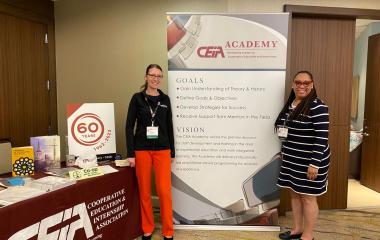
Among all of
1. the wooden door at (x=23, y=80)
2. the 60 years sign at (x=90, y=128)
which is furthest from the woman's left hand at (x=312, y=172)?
the wooden door at (x=23, y=80)

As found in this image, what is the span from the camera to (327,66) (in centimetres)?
316

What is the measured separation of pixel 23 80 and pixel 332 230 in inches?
136

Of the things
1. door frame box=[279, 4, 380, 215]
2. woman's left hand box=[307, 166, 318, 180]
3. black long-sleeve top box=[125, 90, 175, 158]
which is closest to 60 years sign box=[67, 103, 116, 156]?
black long-sleeve top box=[125, 90, 175, 158]

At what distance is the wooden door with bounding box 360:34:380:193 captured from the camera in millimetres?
3821

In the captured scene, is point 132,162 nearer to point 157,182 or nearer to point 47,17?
point 157,182

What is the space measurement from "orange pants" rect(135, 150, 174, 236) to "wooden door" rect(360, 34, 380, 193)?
2964 mm

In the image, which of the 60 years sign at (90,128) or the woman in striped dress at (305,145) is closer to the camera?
the woman in striped dress at (305,145)

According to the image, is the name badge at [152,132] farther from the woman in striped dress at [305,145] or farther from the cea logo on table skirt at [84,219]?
the woman in striped dress at [305,145]

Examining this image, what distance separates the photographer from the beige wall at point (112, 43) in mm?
3156

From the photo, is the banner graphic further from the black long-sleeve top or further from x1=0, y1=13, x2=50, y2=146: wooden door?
x1=0, y1=13, x2=50, y2=146: wooden door

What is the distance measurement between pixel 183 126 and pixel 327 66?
1.75 meters

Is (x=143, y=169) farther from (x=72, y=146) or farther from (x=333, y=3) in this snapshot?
(x=333, y=3)

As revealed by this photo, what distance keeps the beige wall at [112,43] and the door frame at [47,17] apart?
2.3 inches

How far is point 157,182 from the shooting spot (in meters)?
2.52
